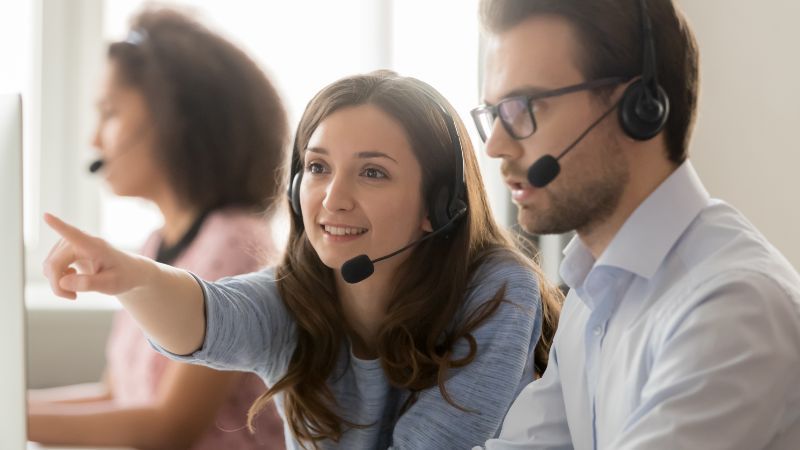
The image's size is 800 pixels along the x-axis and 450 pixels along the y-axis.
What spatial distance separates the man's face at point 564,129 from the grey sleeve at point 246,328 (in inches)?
17.6

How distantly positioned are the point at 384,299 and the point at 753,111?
1.07 metres

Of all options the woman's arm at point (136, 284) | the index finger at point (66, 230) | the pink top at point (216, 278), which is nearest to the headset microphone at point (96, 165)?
the pink top at point (216, 278)

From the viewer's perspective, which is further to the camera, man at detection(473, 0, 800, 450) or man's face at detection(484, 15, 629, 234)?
man's face at detection(484, 15, 629, 234)

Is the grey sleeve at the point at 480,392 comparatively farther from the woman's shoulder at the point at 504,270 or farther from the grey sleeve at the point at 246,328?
the grey sleeve at the point at 246,328

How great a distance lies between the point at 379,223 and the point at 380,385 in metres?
0.24

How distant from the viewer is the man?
0.98 meters

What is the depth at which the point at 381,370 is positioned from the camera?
4.47 ft

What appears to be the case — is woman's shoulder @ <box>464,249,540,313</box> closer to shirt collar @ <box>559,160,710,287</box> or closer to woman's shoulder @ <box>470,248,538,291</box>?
woman's shoulder @ <box>470,248,538,291</box>

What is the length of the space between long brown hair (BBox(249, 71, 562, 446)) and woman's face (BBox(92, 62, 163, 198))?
1.80 feet

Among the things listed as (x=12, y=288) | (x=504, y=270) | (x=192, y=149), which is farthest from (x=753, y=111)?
(x=12, y=288)

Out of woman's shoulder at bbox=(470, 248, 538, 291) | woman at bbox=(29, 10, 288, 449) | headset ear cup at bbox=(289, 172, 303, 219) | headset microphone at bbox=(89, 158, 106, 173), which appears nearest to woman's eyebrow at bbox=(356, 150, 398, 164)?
headset ear cup at bbox=(289, 172, 303, 219)

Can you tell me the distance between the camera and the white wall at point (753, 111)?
196 centimetres

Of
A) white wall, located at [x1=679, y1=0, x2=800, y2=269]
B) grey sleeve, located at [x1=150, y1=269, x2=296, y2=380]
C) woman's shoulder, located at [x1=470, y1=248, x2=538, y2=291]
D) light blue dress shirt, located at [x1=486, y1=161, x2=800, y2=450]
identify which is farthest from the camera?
white wall, located at [x1=679, y1=0, x2=800, y2=269]

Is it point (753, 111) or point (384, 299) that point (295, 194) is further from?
point (753, 111)
